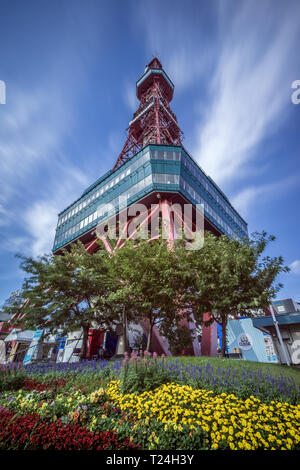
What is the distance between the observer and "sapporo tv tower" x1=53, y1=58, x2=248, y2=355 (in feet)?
98.1

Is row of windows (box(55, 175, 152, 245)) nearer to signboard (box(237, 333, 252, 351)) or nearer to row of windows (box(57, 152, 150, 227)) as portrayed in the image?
row of windows (box(57, 152, 150, 227))

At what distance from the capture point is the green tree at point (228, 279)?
13.0m

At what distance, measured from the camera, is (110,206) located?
36.4 meters

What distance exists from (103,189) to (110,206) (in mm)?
5088

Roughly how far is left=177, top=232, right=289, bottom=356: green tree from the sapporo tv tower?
289 inches

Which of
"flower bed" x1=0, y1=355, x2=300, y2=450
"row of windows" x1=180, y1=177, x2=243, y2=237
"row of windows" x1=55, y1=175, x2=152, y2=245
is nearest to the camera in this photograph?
"flower bed" x1=0, y1=355, x2=300, y2=450

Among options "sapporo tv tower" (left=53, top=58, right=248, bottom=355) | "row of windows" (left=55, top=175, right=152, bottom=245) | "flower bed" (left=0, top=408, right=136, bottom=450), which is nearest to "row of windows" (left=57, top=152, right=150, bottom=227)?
"sapporo tv tower" (left=53, top=58, right=248, bottom=355)

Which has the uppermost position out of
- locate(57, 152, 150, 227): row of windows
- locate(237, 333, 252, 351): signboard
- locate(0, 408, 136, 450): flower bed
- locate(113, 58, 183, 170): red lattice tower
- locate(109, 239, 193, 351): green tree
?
locate(113, 58, 183, 170): red lattice tower

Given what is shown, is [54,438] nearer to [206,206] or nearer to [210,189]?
[206,206]

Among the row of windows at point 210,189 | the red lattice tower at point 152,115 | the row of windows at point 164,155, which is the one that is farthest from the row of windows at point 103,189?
the red lattice tower at point 152,115

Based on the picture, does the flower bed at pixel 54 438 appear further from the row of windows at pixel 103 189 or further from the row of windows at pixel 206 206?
the row of windows at pixel 103 189

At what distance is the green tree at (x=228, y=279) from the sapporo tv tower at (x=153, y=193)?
7.35m
